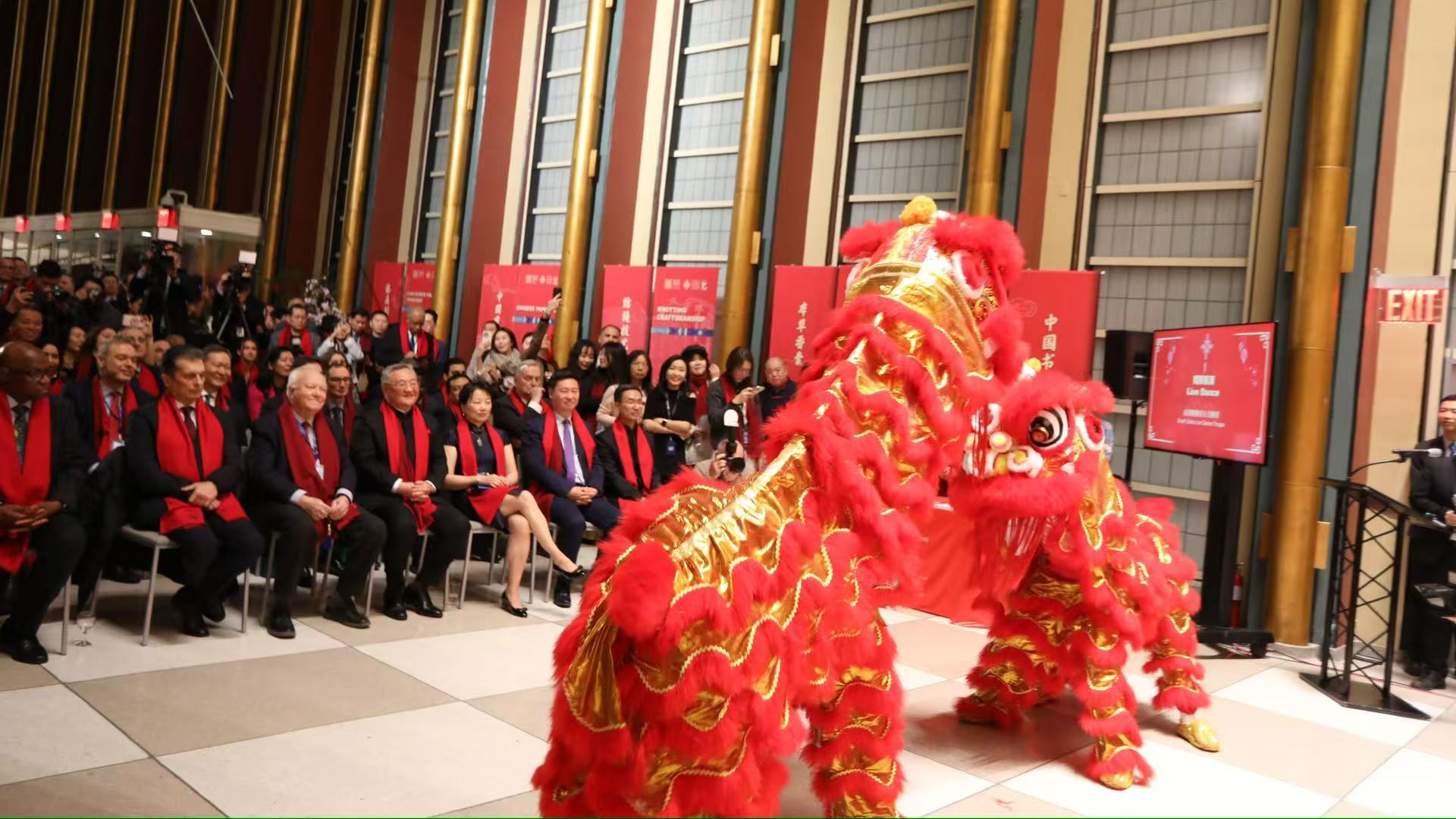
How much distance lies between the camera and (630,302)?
8.81m

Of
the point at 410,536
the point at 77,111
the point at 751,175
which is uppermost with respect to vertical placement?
the point at 77,111

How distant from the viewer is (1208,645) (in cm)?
535

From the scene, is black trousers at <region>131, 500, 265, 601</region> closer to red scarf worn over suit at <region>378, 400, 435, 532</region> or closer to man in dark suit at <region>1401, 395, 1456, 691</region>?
red scarf worn over suit at <region>378, 400, 435, 532</region>

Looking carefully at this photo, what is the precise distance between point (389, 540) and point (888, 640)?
2.97 m

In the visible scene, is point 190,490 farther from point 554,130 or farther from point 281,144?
point 281,144

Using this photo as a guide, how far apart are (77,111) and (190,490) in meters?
17.0

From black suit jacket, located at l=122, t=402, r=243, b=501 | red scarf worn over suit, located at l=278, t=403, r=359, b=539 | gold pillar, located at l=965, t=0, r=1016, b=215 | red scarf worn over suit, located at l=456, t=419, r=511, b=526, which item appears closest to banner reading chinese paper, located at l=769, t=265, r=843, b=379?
gold pillar, located at l=965, t=0, r=1016, b=215

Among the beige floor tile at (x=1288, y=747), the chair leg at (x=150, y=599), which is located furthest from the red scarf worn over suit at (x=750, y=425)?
the chair leg at (x=150, y=599)

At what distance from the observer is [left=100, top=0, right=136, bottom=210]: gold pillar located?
16172 mm

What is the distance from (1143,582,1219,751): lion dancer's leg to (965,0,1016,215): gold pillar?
3.74 metres

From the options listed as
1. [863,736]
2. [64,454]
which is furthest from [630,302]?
[863,736]

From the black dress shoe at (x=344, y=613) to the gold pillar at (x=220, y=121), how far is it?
37.5 feet

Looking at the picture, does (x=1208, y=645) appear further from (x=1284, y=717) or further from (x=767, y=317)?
(x=767, y=317)

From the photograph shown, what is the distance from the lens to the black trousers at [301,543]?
429 centimetres
